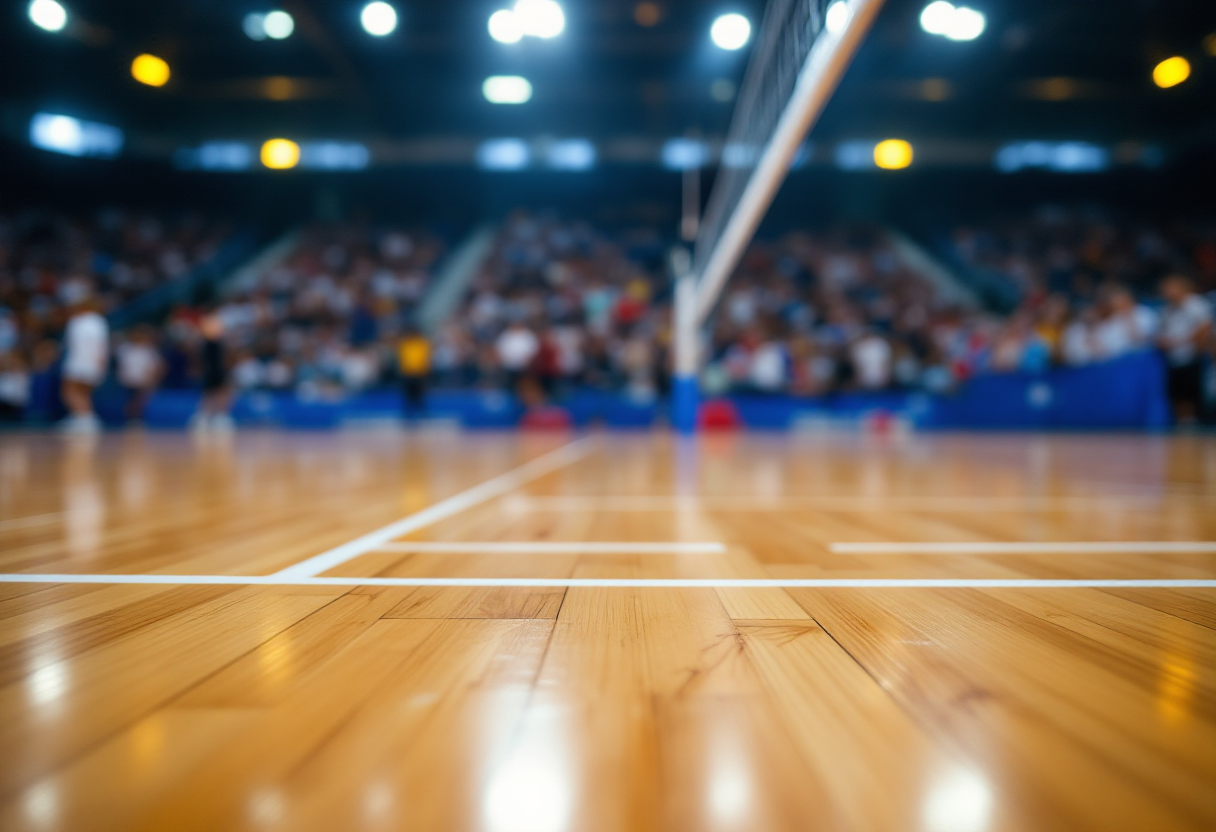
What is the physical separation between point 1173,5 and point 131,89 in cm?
1709

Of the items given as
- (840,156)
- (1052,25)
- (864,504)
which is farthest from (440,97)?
(864,504)

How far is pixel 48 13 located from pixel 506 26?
19.4 ft

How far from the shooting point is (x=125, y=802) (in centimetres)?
40

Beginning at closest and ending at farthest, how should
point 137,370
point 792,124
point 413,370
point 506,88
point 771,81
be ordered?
point 792,124 < point 771,81 < point 413,370 < point 137,370 < point 506,88

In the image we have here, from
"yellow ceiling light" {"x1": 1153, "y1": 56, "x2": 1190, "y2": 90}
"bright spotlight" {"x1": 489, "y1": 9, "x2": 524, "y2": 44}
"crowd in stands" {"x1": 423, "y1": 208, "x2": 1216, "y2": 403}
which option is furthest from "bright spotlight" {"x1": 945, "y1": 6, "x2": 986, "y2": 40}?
"bright spotlight" {"x1": 489, "y1": 9, "x2": 524, "y2": 44}

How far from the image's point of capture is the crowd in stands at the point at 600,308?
8875mm

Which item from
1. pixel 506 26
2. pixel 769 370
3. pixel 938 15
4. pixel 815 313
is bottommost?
pixel 769 370

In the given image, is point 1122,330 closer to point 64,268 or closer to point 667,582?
point 667,582

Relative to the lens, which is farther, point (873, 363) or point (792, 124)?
point (873, 363)

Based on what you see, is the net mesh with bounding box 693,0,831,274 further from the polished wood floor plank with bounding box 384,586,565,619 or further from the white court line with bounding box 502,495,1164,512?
the polished wood floor plank with bounding box 384,586,565,619

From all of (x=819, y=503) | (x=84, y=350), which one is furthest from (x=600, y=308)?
(x=819, y=503)

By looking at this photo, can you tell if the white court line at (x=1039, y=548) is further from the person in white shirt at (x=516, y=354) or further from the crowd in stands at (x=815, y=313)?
the person in white shirt at (x=516, y=354)

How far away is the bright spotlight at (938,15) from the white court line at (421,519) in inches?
298

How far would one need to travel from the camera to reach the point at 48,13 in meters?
8.73
